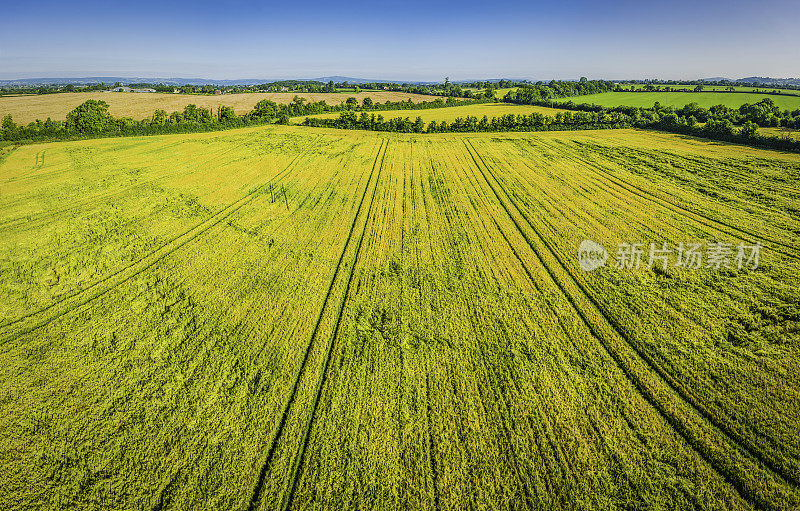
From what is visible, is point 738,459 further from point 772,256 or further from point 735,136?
point 735,136

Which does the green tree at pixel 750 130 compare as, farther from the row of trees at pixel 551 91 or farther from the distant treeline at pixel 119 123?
the distant treeline at pixel 119 123

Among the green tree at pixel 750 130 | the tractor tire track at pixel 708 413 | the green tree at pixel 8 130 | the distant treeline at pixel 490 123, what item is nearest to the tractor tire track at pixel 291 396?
the tractor tire track at pixel 708 413

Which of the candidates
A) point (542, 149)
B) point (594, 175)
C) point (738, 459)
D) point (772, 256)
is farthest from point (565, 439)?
point (542, 149)

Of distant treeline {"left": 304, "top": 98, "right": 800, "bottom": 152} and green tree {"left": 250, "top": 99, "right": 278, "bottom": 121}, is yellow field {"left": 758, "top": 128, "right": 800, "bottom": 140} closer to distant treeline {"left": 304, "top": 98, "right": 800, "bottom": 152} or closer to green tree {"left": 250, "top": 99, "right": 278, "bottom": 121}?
distant treeline {"left": 304, "top": 98, "right": 800, "bottom": 152}

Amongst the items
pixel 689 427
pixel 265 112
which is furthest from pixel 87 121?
pixel 689 427

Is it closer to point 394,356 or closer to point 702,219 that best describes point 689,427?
point 394,356

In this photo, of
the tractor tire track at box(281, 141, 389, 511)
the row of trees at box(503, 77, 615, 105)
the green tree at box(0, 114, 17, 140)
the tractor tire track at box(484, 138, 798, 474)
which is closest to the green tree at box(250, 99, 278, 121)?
the green tree at box(0, 114, 17, 140)

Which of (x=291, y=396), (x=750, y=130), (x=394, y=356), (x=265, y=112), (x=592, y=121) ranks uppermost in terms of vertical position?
(x=265, y=112)

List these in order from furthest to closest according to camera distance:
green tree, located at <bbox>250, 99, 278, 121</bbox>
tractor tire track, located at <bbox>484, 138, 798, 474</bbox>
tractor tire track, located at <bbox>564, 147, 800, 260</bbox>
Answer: green tree, located at <bbox>250, 99, 278, 121</bbox>, tractor tire track, located at <bbox>564, 147, 800, 260</bbox>, tractor tire track, located at <bbox>484, 138, 798, 474</bbox>
